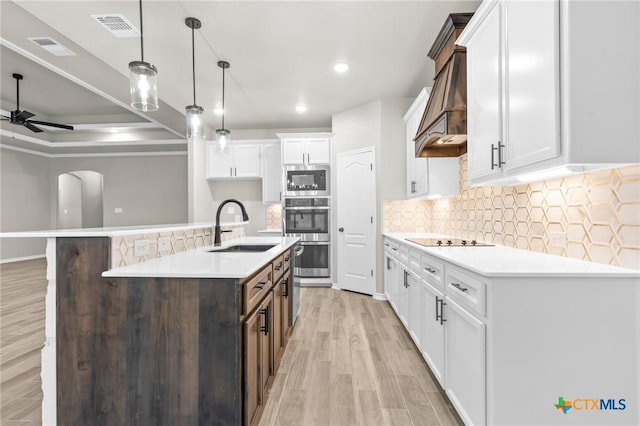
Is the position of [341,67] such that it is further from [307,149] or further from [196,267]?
[196,267]

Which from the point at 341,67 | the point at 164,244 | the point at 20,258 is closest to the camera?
the point at 164,244

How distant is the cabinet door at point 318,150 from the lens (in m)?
5.31

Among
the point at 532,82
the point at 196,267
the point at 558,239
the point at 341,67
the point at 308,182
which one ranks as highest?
the point at 341,67

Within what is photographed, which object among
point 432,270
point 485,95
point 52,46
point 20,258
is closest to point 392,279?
point 432,270

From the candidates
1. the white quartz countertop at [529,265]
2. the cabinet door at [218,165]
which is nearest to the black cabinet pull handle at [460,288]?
the white quartz countertop at [529,265]

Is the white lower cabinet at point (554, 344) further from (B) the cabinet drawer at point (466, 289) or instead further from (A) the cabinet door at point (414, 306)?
(A) the cabinet door at point (414, 306)

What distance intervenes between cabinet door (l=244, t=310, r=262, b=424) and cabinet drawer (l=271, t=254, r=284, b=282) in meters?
0.51

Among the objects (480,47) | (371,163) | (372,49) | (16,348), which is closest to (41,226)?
(16,348)

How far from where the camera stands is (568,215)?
1.88 meters

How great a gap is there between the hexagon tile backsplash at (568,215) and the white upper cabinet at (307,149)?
2.40 metres

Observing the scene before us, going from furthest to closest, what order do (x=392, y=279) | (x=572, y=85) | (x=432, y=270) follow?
1. (x=392, y=279)
2. (x=432, y=270)
3. (x=572, y=85)

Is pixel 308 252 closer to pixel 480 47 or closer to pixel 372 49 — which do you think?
pixel 372 49

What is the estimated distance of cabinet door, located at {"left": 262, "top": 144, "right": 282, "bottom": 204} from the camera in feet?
18.8

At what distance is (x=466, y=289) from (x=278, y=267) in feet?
4.35
